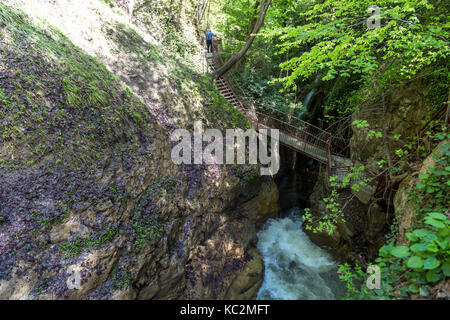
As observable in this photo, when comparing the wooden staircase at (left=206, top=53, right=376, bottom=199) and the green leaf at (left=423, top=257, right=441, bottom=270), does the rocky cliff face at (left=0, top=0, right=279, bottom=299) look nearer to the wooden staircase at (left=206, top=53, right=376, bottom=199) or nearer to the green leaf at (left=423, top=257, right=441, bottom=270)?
the wooden staircase at (left=206, top=53, right=376, bottom=199)

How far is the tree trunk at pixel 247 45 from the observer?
7688 millimetres

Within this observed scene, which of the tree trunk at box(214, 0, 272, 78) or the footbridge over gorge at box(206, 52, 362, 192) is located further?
the footbridge over gorge at box(206, 52, 362, 192)

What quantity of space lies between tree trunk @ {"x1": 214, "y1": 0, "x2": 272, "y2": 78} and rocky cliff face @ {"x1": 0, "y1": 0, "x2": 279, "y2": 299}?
307cm

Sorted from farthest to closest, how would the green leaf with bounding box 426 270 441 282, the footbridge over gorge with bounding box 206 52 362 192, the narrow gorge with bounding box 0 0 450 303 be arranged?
the footbridge over gorge with bounding box 206 52 362 192 → the narrow gorge with bounding box 0 0 450 303 → the green leaf with bounding box 426 270 441 282

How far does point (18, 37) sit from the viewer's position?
4215 mm

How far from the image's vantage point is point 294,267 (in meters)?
7.56

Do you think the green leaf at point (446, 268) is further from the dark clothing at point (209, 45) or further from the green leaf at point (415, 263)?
the dark clothing at point (209, 45)

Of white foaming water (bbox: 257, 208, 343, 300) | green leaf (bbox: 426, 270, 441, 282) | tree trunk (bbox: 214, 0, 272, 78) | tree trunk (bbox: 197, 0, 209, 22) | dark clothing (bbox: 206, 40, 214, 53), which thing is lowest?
white foaming water (bbox: 257, 208, 343, 300)

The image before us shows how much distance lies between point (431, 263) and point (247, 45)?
9.14 metres

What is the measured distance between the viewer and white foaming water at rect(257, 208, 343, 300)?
6.59 m

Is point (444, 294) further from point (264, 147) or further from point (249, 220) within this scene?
point (264, 147)

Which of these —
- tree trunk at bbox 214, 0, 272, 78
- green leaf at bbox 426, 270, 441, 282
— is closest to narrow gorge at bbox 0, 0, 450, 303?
green leaf at bbox 426, 270, 441, 282

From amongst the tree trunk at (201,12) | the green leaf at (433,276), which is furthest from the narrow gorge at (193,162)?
the tree trunk at (201,12)
